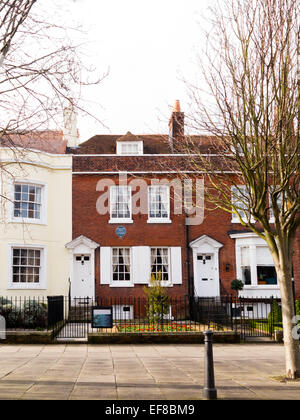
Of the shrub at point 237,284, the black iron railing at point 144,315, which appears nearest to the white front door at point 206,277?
the shrub at point 237,284

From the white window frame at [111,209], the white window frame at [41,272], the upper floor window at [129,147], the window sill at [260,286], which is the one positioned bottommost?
the window sill at [260,286]

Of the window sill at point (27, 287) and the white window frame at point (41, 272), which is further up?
the white window frame at point (41, 272)

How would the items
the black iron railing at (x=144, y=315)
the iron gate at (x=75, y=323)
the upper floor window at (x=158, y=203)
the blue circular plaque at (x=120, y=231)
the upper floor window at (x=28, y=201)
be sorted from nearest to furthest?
the iron gate at (x=75, y=323), the black iron railing at (x=144, y=315), the upper floor window at (x=28, y=201), the blue circular plaque at (x=120, y=231), the upper floor window at (x=158, y=203)

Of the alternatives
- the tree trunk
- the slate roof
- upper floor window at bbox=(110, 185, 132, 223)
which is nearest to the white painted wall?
the slate roof

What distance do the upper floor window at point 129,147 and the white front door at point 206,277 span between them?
6.35 m

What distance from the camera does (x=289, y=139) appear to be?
9414mm

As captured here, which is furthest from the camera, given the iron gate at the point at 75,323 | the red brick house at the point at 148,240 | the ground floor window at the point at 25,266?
the red brick house at the point at 148,240

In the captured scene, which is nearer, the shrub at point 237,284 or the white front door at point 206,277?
the shrub at point 237,284

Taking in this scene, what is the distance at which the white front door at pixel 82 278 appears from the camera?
22.6 metres

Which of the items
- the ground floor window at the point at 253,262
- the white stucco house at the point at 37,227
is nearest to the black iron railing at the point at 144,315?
the ground floor window at the point at 253,262

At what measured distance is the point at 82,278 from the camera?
75.2 feet

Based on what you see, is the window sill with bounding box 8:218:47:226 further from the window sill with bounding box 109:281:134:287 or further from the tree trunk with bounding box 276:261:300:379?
the tree trunk with bounding box 276:261:300:379

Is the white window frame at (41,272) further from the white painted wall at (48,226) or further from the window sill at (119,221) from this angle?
the window sill at (119,221)
